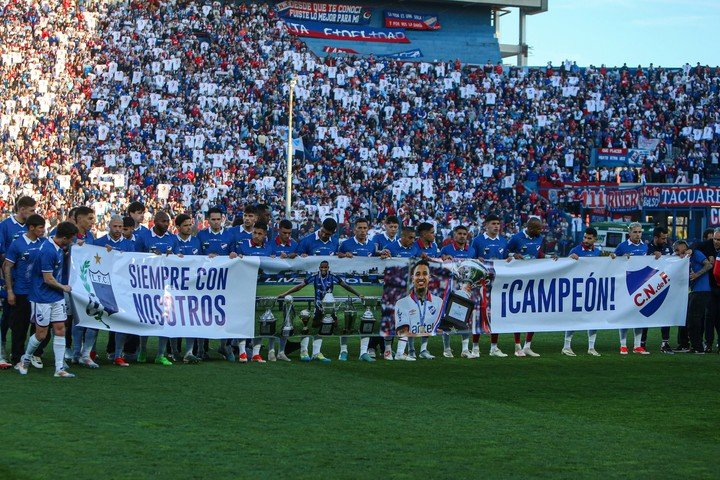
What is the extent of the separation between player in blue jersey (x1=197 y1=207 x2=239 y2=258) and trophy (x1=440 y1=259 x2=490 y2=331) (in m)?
3.10

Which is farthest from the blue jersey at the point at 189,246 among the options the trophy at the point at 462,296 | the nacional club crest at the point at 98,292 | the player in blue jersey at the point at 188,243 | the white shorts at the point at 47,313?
the trophy at the point at 462,296

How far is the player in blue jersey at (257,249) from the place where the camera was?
14688 millimetres

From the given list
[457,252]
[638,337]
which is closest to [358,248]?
[457,252]

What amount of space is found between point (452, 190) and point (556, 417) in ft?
121

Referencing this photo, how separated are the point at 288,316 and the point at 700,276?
658 cm

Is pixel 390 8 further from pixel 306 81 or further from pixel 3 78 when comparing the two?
pixel 3 78

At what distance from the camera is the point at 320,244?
49.7 feet

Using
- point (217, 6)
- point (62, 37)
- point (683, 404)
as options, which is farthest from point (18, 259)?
point (217, 6)

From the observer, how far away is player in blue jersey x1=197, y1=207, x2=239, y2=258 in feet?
48.9

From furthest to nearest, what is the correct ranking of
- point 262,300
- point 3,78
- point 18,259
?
point 3,78, point 262,300, point 18,259

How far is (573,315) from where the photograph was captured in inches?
642

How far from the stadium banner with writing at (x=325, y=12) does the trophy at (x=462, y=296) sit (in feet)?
149

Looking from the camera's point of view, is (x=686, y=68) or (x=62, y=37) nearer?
(x=62, y=37)

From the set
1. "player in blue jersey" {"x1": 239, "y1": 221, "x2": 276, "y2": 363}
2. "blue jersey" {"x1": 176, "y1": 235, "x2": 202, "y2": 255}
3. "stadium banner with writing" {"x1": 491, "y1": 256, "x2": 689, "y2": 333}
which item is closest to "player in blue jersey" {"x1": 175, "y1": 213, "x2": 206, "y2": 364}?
"blue jersey" {"x1": 176, "y1": 235, "x2": 202, "y2": 255}
